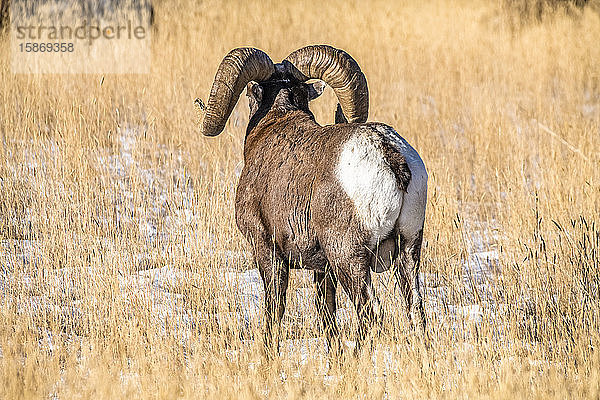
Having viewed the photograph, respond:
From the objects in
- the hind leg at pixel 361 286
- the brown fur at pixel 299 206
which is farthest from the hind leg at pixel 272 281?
the hind leg at pixel 361 286

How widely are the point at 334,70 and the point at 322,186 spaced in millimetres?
1324

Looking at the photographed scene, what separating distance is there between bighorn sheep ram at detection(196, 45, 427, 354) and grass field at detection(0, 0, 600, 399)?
14.8 inches

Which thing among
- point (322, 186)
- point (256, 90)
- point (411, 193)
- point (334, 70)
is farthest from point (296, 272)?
point (411, 193)

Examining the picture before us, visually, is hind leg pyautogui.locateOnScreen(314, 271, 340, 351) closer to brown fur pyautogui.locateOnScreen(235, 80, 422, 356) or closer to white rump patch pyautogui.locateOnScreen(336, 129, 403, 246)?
brown fur pyautogui.locateOnScreen(235, 80, 422, 356)

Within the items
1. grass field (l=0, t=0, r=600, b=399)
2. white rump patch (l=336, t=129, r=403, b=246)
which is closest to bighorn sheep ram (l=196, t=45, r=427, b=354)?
white rump patch (l=336, t=129, r=403, b=246)

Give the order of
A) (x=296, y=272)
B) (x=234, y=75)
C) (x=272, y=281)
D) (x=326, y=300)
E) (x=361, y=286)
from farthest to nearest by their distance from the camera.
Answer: (x=296, y=272) → (x=234, y=75) → (x=326, y=300) → (x=272, y=281) → (x=361, y=286)

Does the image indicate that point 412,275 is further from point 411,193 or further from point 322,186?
point 322,186

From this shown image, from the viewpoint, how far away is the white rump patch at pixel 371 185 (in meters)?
4.32

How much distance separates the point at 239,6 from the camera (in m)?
13.1

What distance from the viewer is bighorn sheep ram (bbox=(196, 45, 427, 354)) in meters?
4.39

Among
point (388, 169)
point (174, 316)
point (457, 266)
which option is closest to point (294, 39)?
point (457, 266)

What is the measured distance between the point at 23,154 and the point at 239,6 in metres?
5.81

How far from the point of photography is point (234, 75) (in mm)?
5383

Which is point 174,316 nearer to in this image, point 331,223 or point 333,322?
point 333,322
